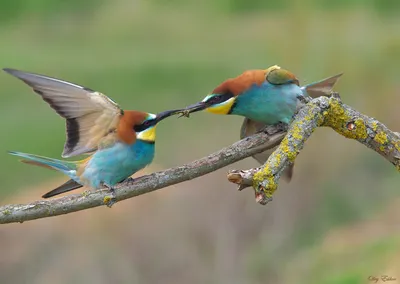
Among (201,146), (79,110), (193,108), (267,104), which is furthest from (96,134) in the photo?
(201,146)

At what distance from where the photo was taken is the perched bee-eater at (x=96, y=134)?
960mm

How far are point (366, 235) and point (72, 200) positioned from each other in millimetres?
2225

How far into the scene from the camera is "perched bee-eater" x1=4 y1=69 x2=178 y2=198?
3.15 ft

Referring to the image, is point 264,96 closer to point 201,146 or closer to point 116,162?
point 116,162

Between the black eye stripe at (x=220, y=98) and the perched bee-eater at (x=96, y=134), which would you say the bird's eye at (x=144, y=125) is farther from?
the black eye stripe at (x=220, y=98)

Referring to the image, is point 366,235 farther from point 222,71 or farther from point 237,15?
point 237,15

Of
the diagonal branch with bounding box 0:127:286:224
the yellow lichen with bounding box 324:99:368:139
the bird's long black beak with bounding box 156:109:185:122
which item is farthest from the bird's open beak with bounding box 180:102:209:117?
the yellow lichen with bounding box 324:99:368:139

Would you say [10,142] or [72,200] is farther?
[10,142]

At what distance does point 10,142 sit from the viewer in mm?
2658

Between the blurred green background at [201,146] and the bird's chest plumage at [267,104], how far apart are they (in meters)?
1.43

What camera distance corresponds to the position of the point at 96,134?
3.39 ft

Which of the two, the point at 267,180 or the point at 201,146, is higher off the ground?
the point at 267,180

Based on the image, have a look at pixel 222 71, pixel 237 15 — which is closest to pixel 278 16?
pixel 237 15

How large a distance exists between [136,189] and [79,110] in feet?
0.67
